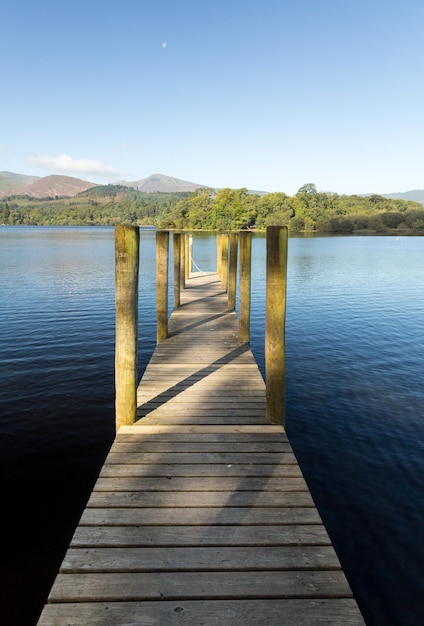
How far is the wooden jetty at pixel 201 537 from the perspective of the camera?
10.1 ft

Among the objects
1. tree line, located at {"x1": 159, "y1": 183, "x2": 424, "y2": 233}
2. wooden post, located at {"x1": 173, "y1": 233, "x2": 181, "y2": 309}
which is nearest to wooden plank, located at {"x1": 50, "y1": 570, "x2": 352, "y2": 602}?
wooden post, located at {"x1": 173, "y1": 233, "x2": 181, "y2": 309}

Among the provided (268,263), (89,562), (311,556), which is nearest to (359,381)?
(268,263)

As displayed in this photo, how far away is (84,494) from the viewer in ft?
23.1

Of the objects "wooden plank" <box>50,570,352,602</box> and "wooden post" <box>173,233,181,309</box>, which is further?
"wooden post" <box>173,233,181,309</box>

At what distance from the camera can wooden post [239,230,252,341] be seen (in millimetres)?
11461

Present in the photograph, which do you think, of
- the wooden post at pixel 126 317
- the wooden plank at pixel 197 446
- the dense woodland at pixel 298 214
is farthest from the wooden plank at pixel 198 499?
the dense woodland at pixel 298 214

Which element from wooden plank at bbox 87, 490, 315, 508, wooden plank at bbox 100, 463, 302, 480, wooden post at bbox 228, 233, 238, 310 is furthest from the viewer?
wooden post at bbox 228, 233, 238, 310

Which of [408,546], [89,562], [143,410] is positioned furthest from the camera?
[143,410]

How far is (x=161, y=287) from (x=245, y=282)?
248cm

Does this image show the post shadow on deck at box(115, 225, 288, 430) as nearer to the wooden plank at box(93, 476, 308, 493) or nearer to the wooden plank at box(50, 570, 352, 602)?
the wooden plank at box(93, 476, 308, 493)

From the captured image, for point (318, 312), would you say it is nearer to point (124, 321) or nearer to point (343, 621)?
point (124, 321)

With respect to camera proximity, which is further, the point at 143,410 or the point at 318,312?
the point at 318,312

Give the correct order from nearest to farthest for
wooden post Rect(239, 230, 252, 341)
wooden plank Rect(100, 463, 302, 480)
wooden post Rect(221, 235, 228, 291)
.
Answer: wooden plank Rect(100, 463, 302, 480) → wooden post Rect(239, 230, 252, 341) → wooden post Rect(221, 235, 228, 291)

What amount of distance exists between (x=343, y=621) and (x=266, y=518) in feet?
3.90
